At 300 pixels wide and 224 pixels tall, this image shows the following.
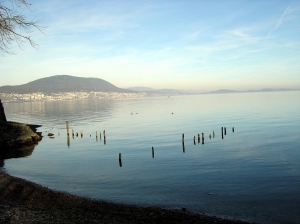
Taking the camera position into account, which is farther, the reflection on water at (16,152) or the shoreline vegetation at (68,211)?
the reflection on water at (16,152)

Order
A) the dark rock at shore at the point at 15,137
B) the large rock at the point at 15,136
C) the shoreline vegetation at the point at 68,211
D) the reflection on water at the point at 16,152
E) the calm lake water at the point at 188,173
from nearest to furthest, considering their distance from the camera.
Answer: the shoreline vegetation at the point at 68,211 < the calm lake water at the point at 188,173 < the reflection on water at the point at 16,152 < the dark rock at shore at the point at 15,137 < the large rock at the point at 15,136

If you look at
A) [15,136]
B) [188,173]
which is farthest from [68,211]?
[15,136]

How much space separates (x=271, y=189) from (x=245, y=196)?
9.33 feet

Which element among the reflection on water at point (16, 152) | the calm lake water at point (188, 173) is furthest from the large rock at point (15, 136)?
the calm lake water at point (188, 173)

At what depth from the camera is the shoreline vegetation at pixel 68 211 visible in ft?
40.7

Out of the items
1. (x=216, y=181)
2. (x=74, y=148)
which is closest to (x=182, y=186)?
(x=216, y=181)

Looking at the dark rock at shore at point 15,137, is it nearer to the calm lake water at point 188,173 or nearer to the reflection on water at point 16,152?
the reflection on water at point 16,152

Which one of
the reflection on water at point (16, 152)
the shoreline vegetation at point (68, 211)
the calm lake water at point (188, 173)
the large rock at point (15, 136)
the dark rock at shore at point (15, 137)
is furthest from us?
the large rock at point (15, 136)

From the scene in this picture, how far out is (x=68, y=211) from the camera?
48.0 feet

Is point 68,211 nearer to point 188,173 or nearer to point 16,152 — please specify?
point 188,173

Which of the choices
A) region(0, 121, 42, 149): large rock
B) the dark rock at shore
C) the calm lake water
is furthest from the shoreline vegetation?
region(0, 121, 42, 149): large rock

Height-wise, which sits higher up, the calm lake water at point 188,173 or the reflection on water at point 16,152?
the calm lake water at point 188,173

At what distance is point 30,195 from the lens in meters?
18.2

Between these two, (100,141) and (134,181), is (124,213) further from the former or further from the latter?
(100,141)
